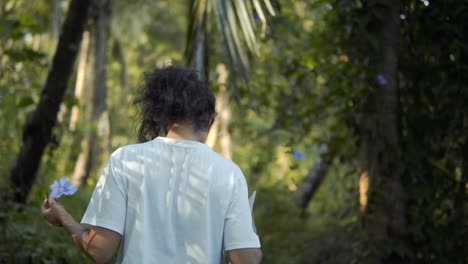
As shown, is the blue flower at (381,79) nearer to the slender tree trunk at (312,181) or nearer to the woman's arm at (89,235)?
the woman's arm at (89,235)

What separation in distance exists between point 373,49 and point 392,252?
1.16m

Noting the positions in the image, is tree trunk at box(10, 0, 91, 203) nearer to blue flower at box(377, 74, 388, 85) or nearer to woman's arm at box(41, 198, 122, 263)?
blue flower at box(377, 74, 388, 85)

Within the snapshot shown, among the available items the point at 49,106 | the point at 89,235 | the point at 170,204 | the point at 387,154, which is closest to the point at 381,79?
the point at 387,154

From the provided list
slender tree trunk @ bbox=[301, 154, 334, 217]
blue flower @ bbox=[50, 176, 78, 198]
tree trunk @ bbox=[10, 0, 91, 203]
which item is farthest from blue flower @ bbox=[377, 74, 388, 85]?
slender tree trunk @ bbox=[301, 154, 334, 217]

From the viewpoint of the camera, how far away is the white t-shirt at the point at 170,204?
2.30 m

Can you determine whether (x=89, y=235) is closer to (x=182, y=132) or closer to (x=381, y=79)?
(x=182, y=132)

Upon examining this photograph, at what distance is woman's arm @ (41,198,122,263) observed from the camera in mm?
2299

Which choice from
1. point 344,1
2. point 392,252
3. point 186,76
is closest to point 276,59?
point 344,1

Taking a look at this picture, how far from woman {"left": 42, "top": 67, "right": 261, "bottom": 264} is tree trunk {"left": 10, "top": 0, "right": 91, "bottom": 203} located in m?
2.60

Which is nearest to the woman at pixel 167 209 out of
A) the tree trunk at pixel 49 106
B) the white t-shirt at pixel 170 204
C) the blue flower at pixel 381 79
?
the white t-shirt at pixel 170 204

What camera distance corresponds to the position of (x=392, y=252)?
4.47m

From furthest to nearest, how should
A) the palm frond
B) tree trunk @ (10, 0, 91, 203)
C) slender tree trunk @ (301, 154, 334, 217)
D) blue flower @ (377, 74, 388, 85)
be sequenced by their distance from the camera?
slender tree trunk @ (301, 154, 334, 217) → tree trunk @ (10, 0, 91, 203) → blue flower @ (377, 74, 388, 85) → the palm frond

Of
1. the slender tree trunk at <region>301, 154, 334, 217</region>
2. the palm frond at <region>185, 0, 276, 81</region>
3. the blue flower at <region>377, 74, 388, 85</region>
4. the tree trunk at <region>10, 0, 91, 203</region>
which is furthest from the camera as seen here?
the slender tree trunk at <region>301, 154, 334, 217</region>

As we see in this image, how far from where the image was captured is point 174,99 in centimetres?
238
